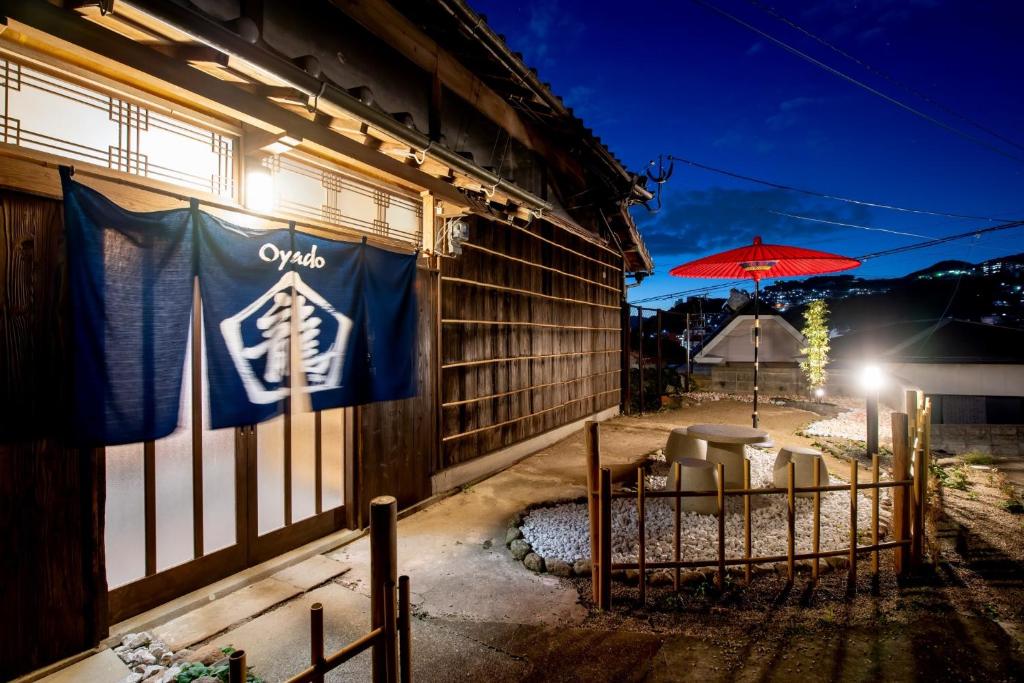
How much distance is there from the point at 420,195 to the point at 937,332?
22.4 m

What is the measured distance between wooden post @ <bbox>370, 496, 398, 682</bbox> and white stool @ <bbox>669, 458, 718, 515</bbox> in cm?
498

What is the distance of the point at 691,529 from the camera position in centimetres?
650

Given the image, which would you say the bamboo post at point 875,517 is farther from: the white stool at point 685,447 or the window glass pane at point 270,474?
the window glass pane at point 270,474

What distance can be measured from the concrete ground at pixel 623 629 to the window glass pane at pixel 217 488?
598mm

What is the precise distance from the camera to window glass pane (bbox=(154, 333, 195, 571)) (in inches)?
174

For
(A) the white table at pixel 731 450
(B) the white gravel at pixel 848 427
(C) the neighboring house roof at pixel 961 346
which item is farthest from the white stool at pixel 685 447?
(C) the neighboring house roof at pixel 961 346

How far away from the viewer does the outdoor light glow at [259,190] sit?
16.6 feet

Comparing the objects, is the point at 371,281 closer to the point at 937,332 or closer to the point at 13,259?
the point at 13,259


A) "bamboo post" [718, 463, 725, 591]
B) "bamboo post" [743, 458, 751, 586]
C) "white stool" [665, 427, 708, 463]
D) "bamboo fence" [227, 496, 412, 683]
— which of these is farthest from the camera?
"white stool" [665, 427, 708, 463]

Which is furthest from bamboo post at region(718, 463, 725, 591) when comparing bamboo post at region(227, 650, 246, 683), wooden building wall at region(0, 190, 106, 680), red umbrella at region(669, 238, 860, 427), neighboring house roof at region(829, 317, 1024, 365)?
neighboring house roof at region(829, 317, 1024, 365)

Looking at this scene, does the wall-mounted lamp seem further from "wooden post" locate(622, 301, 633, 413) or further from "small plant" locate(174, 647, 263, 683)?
"wooden post" locate(622, 301, 633, 413)

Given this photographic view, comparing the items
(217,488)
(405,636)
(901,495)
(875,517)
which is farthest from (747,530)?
(217,488)

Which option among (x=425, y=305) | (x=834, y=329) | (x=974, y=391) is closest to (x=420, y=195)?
(x=425, y=305)

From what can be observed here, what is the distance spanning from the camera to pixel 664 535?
20.4 feet
